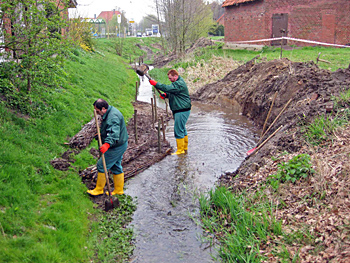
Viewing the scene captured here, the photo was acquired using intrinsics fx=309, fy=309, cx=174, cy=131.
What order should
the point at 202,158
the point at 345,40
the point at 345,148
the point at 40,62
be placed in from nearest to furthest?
the point at 345,148
the point at 40,62
the point at 202,158
the point at 345,40

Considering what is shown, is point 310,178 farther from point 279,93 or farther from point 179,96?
point 279,93

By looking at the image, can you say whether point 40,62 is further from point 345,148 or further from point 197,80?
point 197,80

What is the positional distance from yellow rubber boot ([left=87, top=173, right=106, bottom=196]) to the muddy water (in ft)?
2.46

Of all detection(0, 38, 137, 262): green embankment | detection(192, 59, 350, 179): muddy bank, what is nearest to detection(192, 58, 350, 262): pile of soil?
detection(192, 59, 350, 179): muddy bank

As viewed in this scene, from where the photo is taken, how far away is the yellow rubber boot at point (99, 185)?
6625mm

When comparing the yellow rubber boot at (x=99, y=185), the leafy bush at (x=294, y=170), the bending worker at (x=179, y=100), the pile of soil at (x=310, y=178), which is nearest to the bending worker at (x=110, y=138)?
the yellow rubber boot at (x=99, y=185)

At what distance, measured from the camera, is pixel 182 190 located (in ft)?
24.2

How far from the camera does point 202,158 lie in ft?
31.0

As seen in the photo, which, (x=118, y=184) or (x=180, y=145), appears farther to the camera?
(x=180, y=145)

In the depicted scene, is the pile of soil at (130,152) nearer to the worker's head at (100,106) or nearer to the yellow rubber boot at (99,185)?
the yellow rubber boot at (99,185)

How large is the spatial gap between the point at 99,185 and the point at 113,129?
1.37 meters

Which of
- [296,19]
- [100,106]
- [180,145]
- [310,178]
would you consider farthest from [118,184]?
[296,19]

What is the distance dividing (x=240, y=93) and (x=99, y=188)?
12.0 m

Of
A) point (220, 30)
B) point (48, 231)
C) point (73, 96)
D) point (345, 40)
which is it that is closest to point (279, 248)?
point (48, 231)
